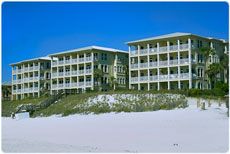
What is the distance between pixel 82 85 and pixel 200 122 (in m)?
41.6

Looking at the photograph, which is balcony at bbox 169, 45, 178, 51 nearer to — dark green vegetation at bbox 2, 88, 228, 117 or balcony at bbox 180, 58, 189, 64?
balcony at bbox 180, 58, 189, 64

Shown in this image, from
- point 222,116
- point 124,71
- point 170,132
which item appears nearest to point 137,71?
point 124,71

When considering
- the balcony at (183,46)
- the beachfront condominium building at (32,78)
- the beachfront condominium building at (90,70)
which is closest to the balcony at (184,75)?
the balcony at (183,46)

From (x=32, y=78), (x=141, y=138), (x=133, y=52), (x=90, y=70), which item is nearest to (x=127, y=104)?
(x=141, y=138)

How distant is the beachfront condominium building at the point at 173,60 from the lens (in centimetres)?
5528

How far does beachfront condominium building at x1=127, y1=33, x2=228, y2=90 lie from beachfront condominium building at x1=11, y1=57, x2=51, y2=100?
61.9 feet

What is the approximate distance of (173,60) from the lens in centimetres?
5669

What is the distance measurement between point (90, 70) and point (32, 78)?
15.6 metres

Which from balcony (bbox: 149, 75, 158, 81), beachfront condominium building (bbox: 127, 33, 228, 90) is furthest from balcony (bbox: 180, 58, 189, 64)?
balcony (bbox: 149, 75, 158, 81)

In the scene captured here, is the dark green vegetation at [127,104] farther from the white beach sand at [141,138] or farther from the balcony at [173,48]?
the balcony at [173,48]

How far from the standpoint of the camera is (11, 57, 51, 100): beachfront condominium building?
72938 millimetres

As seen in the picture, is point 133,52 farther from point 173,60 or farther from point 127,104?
point 127,104

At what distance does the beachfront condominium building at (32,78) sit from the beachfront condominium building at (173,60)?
743 inches

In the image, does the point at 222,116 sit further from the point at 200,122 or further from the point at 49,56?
the point at 49,56
